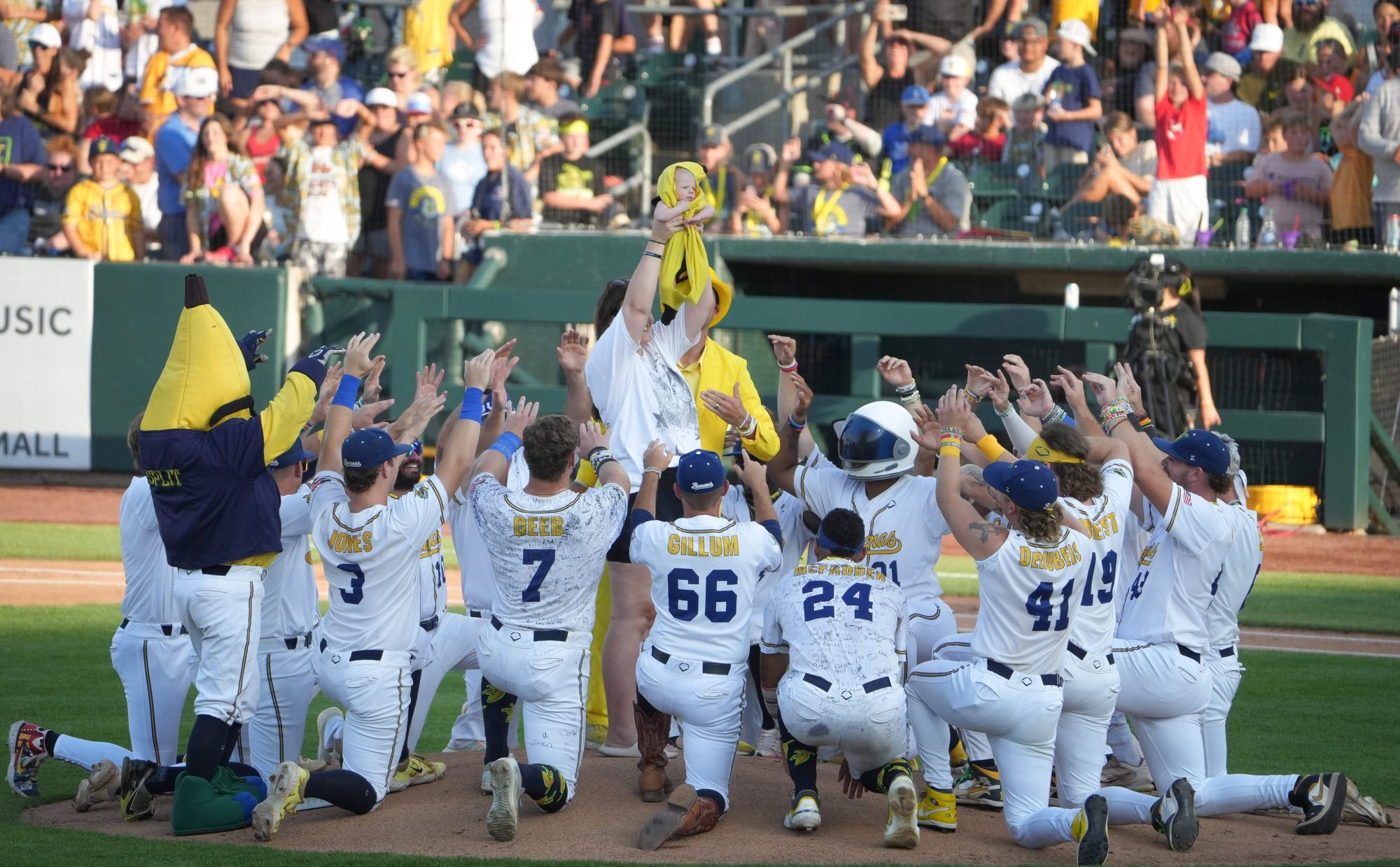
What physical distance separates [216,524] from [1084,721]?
3.27 metres

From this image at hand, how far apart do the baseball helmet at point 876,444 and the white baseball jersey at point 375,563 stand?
62.8 inches

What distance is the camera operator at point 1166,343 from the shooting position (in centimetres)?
1279

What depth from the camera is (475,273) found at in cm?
1523

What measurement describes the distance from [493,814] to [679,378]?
81.9 inches

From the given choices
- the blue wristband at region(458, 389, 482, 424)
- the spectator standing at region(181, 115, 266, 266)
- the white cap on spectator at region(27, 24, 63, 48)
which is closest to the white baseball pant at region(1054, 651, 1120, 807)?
the blue wristband at region(458, 389, 482, 424)

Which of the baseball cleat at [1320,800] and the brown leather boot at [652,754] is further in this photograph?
the brown leather boot at [652,754]

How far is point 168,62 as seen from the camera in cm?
1631

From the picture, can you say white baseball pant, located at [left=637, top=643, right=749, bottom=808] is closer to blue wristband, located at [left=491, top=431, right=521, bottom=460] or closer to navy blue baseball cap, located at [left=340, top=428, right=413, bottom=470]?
blue wristband, located at [left=491, top=431, right=521, bottom=460]

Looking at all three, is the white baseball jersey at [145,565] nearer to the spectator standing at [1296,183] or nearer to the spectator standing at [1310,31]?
the spectator standing at [1296,183]

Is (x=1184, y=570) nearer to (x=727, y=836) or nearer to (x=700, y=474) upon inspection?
(x=700, y=474)

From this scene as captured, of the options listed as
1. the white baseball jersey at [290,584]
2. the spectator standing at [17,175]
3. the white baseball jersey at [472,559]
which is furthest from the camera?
the spectator standing at [17,175]

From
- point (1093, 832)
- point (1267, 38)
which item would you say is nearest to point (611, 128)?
point (1267, 38)

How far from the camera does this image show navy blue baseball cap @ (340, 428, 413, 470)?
5883 mm
